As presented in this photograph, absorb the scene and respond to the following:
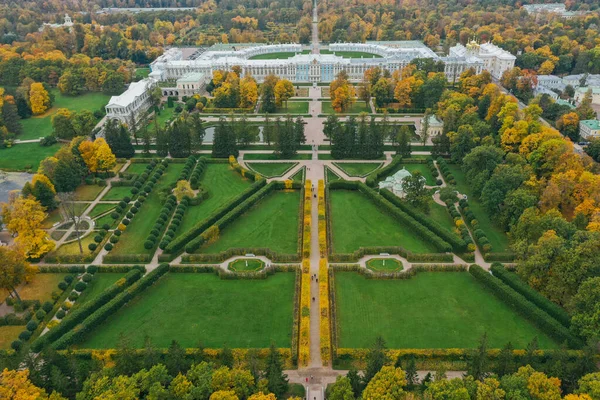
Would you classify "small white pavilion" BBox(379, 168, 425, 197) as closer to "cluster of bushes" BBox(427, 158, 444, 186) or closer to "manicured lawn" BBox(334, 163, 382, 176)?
"manicured lawn" BBox(334, 163, 382, 176)

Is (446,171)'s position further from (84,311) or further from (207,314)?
(84,311)

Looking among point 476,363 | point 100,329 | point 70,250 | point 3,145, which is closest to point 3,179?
point 3,145

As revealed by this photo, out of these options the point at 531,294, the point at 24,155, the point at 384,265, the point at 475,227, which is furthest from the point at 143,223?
the point at 531,294

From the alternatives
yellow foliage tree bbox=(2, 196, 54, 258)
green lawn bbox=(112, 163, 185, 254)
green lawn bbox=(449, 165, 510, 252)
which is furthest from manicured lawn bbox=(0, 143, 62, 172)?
green lawn bbox=(449, 165, 510, 252)

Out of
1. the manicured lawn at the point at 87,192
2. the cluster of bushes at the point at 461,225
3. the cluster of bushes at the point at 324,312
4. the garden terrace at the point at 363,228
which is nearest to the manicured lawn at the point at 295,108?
the garden terrace at the point at 363,228

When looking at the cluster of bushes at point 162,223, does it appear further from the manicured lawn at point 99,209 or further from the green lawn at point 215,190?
the manicured lawn at point 99,209
